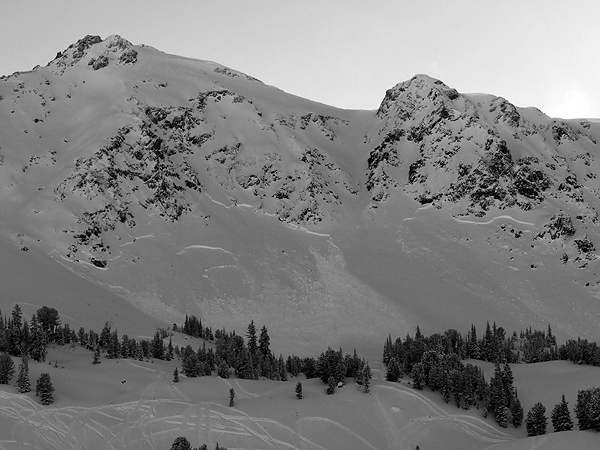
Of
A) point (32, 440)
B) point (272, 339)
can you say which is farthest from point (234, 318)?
point (32, 440)

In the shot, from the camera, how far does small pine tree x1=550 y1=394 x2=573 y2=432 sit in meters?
106

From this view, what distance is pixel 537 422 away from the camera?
10756 centimetres

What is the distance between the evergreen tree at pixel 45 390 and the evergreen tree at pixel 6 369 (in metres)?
6.99

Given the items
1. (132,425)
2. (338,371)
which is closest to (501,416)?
(338,371)

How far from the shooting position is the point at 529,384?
129 m

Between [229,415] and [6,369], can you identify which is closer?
[229,415]

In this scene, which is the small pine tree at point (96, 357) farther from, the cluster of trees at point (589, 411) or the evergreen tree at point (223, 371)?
the cluster of trees at point (589, 411)

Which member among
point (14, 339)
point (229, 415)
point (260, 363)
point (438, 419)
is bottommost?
point (229, 415)

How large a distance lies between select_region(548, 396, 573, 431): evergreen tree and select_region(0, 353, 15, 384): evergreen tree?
87.0m

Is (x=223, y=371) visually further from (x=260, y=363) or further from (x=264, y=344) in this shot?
(x=264, y=344)

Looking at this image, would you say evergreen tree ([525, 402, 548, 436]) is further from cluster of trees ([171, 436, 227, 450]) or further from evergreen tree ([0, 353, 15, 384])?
evergreen tree ([0, 353, 15, 384])

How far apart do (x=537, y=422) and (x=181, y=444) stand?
58245 mm

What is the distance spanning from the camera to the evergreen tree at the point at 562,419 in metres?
106


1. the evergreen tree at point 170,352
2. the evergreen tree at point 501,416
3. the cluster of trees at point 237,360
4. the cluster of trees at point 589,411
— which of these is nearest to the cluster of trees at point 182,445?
the cluster of trees at point 237,360
